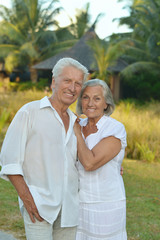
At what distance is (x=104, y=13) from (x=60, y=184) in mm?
27344

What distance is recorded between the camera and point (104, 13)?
2789cm

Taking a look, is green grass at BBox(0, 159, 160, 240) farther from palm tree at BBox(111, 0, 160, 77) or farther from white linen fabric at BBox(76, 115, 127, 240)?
palm tree at BBox(111, 0, 160, 77)

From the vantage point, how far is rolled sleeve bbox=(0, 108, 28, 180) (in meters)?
2.13

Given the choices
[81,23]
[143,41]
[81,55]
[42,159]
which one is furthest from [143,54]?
[42,159]

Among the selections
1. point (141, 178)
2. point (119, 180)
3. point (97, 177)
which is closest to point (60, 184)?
point (97, 177)

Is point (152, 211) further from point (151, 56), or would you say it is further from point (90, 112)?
point (151, 56)

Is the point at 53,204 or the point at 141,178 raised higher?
the point at 53,204

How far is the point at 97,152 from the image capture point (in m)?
2.45

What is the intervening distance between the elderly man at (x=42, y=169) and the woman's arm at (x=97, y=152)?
103 millimetres

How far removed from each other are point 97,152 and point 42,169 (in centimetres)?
46

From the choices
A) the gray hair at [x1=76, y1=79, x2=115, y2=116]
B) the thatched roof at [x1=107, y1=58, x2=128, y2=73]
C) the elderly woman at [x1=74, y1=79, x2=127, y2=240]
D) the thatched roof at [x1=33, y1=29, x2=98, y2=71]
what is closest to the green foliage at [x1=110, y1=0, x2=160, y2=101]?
the thatched roof at [x1=107, y1=58, x2=128, y2=73]

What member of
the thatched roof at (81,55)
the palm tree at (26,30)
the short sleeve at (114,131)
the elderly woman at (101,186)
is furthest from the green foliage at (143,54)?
the elderly woman at (101,186)

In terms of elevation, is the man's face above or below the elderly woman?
above

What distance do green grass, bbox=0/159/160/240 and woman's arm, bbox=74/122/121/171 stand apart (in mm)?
2007
